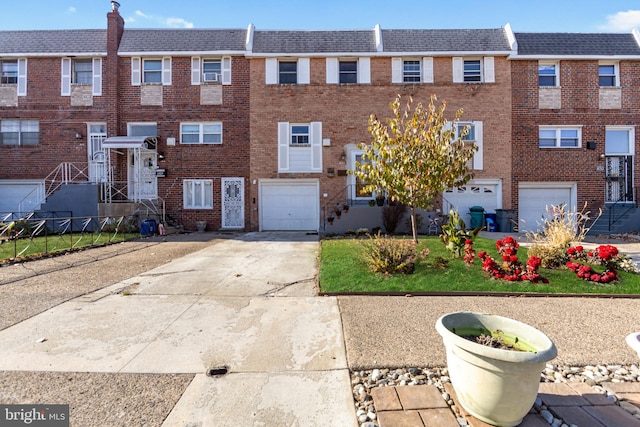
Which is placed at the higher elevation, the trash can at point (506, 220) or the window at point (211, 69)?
the window at point (211, 69)

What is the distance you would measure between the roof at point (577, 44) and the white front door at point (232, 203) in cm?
1430

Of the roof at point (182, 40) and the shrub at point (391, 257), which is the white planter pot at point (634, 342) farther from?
the roof at point (182, 40)

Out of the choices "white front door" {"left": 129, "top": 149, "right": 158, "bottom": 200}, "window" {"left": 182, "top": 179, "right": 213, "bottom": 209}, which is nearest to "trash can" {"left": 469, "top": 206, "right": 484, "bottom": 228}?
"window" {"left": 182, "top": 179, "right": 213, "bottom": 209}

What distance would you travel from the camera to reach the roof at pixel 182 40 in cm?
1576

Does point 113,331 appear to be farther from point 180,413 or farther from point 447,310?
point 447,310

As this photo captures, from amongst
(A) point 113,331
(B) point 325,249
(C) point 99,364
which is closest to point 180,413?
(C) point 99,364

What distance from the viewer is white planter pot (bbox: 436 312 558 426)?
2.21 meters

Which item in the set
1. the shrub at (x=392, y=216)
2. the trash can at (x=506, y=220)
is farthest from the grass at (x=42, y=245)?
the trash can at (x=506, y=220)

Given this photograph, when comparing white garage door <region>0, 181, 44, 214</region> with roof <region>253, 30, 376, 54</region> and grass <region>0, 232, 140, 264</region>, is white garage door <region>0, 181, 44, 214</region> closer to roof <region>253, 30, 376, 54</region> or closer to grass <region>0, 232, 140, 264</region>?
grass <region>0, 232, 140, 264</region>

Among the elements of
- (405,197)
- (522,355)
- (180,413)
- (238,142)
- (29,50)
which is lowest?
(180,413)

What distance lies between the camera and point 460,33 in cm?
1611

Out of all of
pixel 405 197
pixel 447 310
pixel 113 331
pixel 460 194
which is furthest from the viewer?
pixel 460 194

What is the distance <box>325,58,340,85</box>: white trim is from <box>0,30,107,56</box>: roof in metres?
10.4

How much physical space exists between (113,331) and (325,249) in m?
5.49
